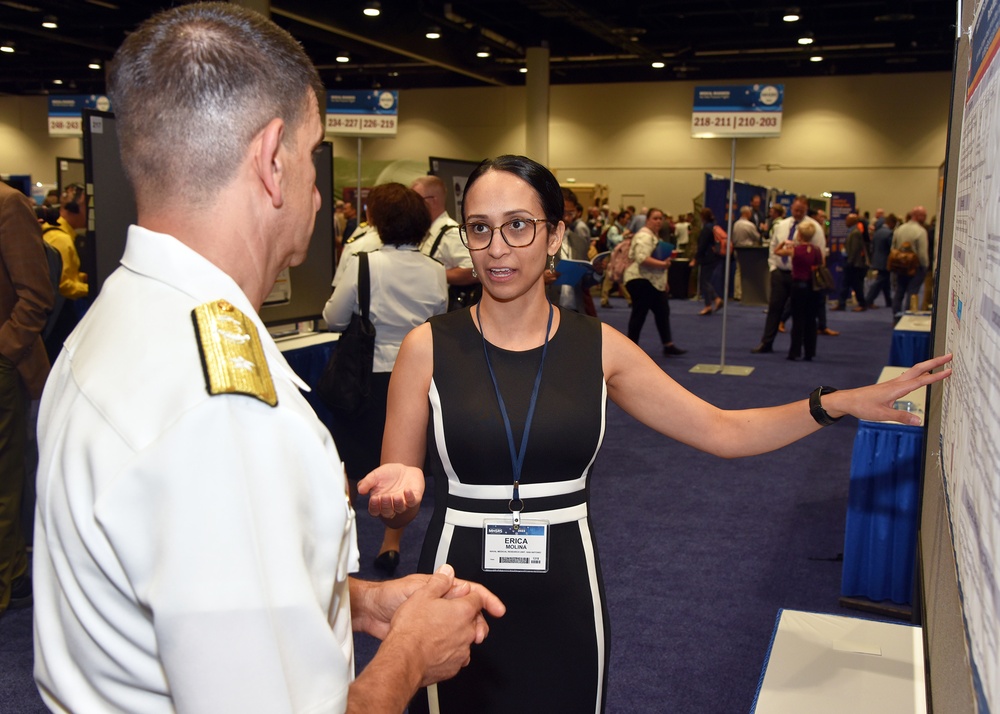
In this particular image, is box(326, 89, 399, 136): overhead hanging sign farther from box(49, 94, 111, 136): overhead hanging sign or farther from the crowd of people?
the crowd of people

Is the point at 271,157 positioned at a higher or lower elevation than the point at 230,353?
higher

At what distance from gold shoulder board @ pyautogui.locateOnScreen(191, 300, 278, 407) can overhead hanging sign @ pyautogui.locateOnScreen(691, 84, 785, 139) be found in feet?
26.2

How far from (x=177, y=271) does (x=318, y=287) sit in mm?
4605

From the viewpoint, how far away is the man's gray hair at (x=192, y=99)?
0.83 m

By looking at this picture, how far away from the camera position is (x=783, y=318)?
11.2 metres

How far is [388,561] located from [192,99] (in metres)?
3.13

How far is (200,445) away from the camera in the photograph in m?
0.71

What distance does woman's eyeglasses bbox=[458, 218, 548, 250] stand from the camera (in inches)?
71.2

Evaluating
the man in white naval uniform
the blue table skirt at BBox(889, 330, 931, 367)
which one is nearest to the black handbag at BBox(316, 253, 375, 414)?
the man in white naval uniform

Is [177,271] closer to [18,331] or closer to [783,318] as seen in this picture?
[18,331]

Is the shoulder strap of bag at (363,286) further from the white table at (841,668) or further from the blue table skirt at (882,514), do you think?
the white table at (841,668)

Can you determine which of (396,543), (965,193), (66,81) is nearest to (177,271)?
(965,193)

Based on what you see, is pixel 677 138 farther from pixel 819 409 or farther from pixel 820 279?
pixel 819 409

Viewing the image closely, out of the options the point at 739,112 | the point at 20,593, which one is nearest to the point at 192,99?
the point at 20,593
